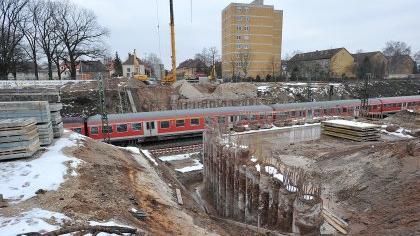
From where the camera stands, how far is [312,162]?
1661 centimetres

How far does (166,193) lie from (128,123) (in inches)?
437

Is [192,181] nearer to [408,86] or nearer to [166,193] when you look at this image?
[166,193]

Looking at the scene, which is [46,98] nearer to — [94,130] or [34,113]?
[34,113]

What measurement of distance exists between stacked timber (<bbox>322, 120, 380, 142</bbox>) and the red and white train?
5.96 meters

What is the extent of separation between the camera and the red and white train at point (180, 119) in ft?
67.8

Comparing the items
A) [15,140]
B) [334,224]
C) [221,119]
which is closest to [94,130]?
[221,119]

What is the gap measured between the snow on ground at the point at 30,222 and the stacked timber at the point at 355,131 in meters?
19.2

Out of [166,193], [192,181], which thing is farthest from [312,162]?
[166,193]

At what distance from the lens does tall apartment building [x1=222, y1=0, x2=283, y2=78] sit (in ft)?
186

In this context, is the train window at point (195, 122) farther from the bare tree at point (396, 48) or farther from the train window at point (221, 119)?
the bare tree at point (396, 48)

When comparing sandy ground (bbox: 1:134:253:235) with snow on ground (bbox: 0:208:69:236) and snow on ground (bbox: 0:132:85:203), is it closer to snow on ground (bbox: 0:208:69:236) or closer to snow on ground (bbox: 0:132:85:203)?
snow on ground (bbox: 0:208:69:236)

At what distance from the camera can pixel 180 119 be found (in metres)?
22.7

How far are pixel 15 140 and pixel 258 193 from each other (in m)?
8.83

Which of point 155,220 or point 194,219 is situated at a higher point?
point 155,220
